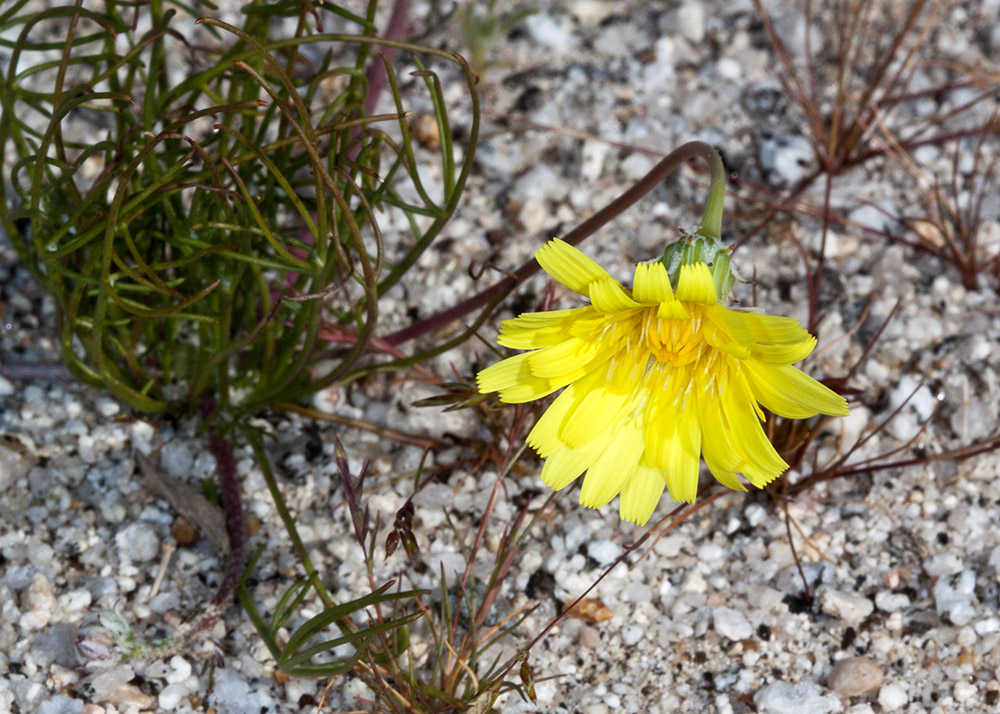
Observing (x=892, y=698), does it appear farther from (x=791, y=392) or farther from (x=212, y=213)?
(x=212, y=213)

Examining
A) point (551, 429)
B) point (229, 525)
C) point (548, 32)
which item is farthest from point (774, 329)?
point (548, 32)

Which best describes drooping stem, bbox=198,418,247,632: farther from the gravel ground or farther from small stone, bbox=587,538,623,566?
small stone, bbox=587,538,623,566

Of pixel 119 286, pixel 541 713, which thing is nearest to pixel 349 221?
pixel 119 286

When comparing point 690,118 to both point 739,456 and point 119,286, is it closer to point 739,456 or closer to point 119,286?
point 739,456

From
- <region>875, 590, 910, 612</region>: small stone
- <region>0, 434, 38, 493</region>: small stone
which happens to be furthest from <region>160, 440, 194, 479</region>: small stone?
<region>875, 590, 910, 612</region>: small stone

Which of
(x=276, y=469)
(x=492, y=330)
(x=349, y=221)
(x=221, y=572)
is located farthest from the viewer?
(x=492, y=330)

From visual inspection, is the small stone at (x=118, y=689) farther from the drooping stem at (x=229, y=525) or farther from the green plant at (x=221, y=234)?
the drooping stem at (x=229, y=525)
